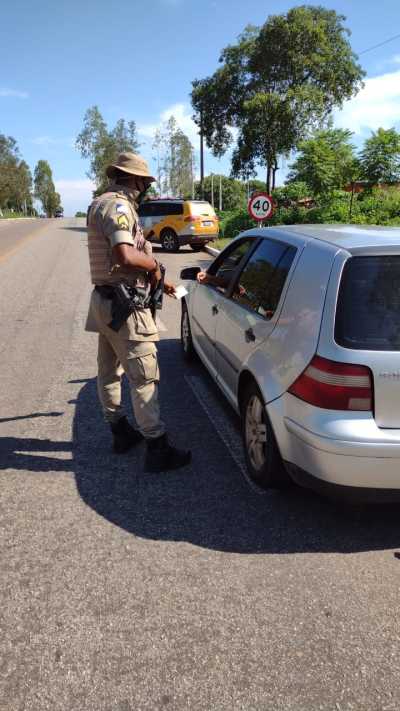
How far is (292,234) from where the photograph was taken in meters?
3.44

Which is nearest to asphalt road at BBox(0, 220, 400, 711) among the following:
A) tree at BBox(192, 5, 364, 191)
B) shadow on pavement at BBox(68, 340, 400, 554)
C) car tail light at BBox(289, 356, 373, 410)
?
shadow on pavement at BBox(68, 340, 400, 554)

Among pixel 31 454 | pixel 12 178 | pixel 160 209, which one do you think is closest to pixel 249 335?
pixel 31 454

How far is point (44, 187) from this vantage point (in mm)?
135000

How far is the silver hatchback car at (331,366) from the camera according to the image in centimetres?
255

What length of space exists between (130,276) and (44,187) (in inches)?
5622

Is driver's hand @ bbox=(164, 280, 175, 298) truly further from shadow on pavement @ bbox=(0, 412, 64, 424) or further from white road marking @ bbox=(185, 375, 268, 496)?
shadow on pavement @ bbox=(0, 412, 64, 424)

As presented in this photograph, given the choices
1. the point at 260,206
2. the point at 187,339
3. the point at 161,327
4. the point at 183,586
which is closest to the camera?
the point at 183,586

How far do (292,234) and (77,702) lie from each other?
268cm

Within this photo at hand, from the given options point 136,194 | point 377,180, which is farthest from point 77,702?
point 377,180

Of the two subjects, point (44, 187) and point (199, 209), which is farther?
point (44, 187)

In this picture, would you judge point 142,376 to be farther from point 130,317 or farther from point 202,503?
point 202,503

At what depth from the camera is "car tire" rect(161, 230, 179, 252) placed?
18.9 metres

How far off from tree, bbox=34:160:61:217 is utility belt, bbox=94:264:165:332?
140895 mm

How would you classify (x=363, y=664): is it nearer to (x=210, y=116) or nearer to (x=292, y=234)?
(x=292, y=234)
